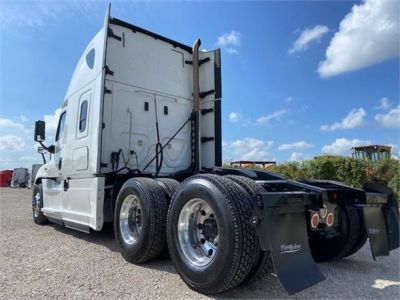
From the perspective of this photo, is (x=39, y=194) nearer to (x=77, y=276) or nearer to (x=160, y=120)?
(x=160, y=120)

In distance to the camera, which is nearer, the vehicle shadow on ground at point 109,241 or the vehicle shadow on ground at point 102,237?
the vehicle shadow on ground at point 109,241

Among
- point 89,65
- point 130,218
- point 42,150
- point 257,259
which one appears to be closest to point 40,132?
point 42,150

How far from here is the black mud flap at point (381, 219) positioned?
411 cm

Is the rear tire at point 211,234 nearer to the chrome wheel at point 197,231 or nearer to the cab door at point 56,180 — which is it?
the chrome wheel at point 197,231

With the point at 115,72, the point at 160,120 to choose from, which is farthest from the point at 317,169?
the point at 115,72

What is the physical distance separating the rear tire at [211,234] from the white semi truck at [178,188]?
10mm

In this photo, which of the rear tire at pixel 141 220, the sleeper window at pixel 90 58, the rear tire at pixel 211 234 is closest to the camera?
the rear tire at pixel 211 234

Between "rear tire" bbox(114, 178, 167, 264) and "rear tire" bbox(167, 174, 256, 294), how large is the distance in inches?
17.8

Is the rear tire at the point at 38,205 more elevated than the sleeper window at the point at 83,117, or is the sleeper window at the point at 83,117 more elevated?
the sleeper window at the point at 83,117

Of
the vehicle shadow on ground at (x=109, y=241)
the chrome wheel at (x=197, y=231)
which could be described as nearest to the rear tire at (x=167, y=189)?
the vehicle shadow on ground at (x=109, y=241)

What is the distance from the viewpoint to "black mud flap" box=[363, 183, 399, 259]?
4.11m

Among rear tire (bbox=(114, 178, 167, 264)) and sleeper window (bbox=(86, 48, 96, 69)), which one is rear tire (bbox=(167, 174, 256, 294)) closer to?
rear tire (bbox=(114, 178, 167, 264))

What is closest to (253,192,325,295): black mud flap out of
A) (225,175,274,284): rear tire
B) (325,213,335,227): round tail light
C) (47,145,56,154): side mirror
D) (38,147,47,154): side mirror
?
(225,175,274,284): rear tire

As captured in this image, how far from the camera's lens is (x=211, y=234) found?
3803 millimetres
